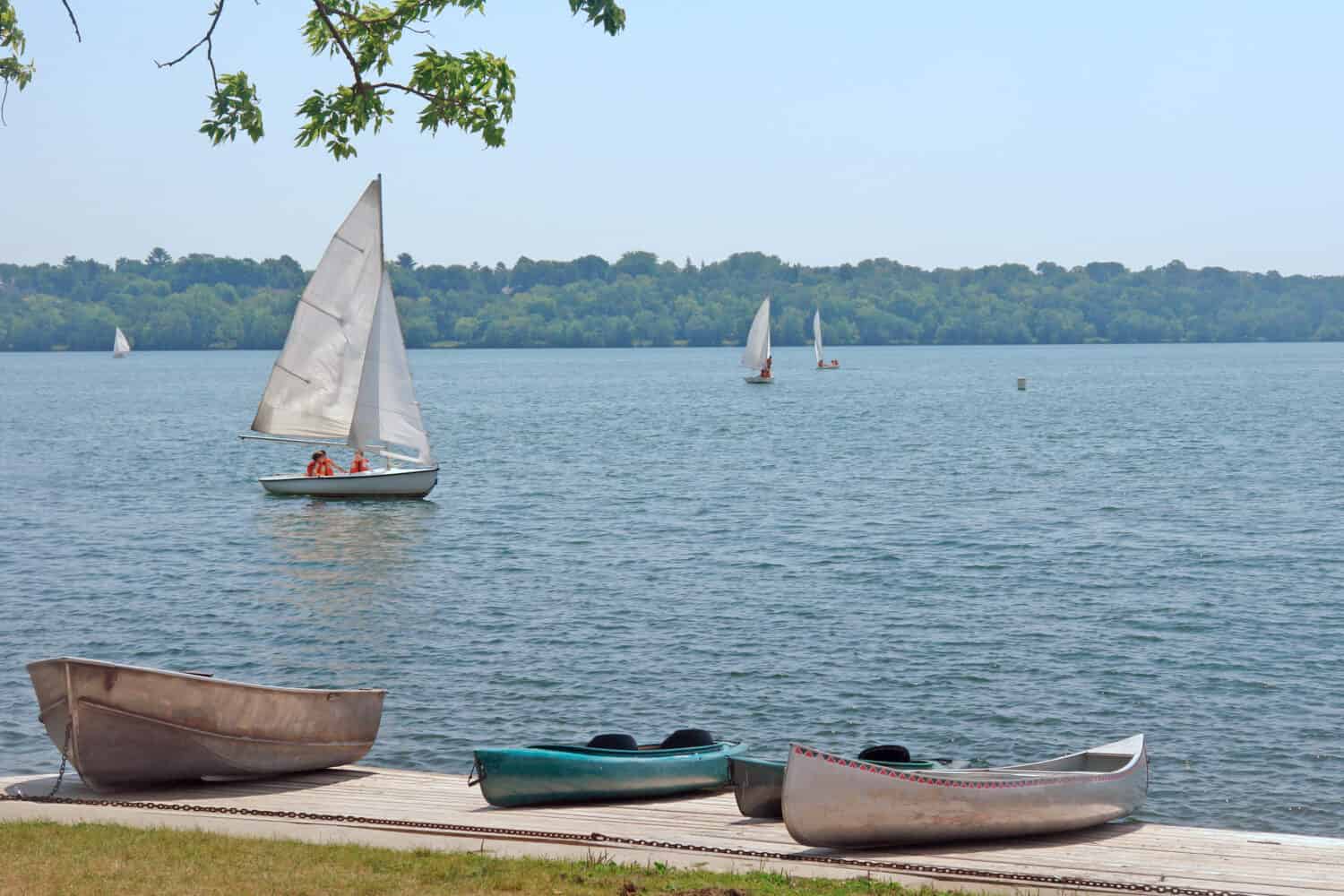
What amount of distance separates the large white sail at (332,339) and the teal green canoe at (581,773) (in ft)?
136

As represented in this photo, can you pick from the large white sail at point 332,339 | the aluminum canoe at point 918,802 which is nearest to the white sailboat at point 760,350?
the large white sail at point 332,339

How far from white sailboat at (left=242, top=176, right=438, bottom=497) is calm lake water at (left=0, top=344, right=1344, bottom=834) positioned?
2214 mm

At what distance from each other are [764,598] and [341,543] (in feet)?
58.6

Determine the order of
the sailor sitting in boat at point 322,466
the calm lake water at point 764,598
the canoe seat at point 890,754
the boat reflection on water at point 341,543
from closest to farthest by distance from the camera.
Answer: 1. the canoe seat at point 890,754
2. the calm lake water at point 764,598
3. the boat reflection on water at point 341,543
4. the sailor sitting in boat at point 322,466

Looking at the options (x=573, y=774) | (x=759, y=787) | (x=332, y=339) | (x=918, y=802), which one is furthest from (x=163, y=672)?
(x=332, y=339)

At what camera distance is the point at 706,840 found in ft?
49.7

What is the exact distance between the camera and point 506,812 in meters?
16.8

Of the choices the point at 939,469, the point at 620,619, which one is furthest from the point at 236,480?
the point at 620,619

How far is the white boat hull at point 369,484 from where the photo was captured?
57656 millimetres

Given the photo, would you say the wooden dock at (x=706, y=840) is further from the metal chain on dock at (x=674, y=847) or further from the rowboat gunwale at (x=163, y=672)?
the rowboat gunwale at (x=163, y=672)

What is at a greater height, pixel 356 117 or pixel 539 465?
pixel 356 117

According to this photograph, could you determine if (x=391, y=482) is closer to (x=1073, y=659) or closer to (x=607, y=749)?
(x=1073, y=659)

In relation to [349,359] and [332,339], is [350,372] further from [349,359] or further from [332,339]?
[332,339]

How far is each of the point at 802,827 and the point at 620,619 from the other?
70.4 feet
